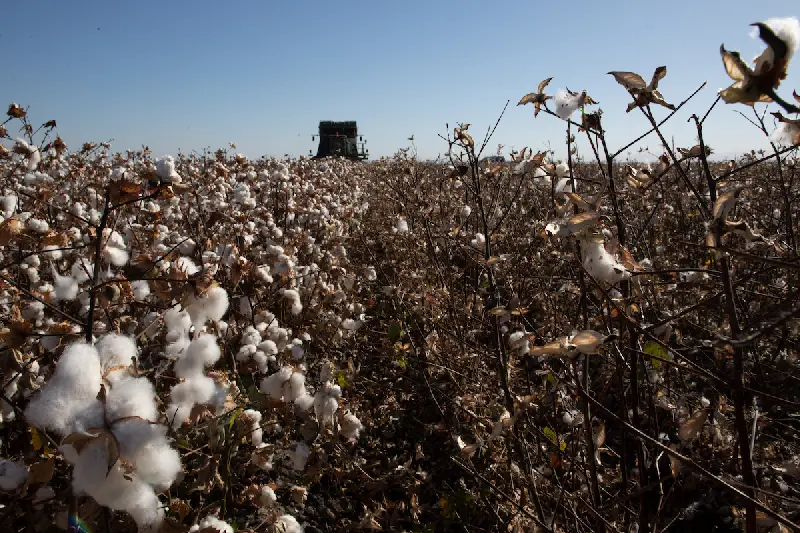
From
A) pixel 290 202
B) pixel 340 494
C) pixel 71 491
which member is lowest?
pixel 340 494

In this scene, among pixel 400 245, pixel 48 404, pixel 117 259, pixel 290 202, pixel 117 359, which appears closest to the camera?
pixel 48 404

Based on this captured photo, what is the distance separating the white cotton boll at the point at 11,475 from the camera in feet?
4.07

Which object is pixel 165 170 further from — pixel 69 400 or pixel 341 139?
pixel 341 139

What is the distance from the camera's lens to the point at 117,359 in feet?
3.36

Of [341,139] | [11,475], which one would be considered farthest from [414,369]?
[341,139]

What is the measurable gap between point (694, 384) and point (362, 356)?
2.33 meters

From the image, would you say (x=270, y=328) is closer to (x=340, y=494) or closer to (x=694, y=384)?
(x=340, y=494)

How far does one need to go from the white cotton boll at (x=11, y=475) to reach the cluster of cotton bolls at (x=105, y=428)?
51cm

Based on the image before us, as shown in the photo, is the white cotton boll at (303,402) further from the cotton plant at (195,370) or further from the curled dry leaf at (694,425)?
the curled dry leaf at (694,425)

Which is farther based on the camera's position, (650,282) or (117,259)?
(650,282)

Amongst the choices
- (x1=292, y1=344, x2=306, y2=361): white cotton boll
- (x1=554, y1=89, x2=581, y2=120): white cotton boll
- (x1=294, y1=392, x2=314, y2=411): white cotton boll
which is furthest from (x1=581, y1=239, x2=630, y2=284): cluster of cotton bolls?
(x1=292, y1=344, x2=306, y2=361): white cotton boll

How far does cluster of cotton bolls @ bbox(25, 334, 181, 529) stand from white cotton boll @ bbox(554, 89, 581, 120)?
1.29 metres

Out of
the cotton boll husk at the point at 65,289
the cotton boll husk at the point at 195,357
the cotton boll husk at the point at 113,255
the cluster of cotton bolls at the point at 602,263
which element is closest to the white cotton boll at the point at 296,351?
the cotton boll husk at the point at 65,289

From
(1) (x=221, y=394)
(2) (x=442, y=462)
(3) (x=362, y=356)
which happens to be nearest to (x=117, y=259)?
(1) (x=221, y=394)
